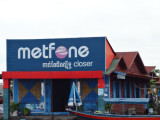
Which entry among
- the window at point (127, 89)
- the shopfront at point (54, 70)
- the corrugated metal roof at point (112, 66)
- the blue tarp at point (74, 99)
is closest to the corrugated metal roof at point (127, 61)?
the corrugated metal roof at point (112, 66)

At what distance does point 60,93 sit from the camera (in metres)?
31.1

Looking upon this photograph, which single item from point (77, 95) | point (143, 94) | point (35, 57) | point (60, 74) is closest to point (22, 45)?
point (35, 57)

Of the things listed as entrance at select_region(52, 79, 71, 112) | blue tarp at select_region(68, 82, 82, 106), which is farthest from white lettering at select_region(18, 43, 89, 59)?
blue tarp at select_region(68, 82, 82, 106)

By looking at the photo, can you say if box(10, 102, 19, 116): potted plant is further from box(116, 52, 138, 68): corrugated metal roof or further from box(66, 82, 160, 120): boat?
box(116, 52, 138, 68): corrugated metal roof

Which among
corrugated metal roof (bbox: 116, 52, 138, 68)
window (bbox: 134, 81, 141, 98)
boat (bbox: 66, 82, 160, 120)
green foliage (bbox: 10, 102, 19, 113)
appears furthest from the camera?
window (bbox: 134, 81, 141, 98)

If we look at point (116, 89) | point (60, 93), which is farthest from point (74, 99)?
point (116, 89)

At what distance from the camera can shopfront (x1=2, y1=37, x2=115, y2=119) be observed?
29.5 meters

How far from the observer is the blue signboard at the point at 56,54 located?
29688 mm

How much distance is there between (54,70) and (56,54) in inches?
51.6

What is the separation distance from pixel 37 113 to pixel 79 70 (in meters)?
5.08

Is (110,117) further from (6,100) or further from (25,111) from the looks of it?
(6,100)

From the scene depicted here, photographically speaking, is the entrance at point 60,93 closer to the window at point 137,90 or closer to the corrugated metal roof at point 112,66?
the corrugated metal roof at point 112,66

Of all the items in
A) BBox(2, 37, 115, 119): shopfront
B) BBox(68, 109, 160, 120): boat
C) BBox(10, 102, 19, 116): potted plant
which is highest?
BBox(2, 37, 115, 119): shopfront

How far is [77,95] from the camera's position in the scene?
27.8m
